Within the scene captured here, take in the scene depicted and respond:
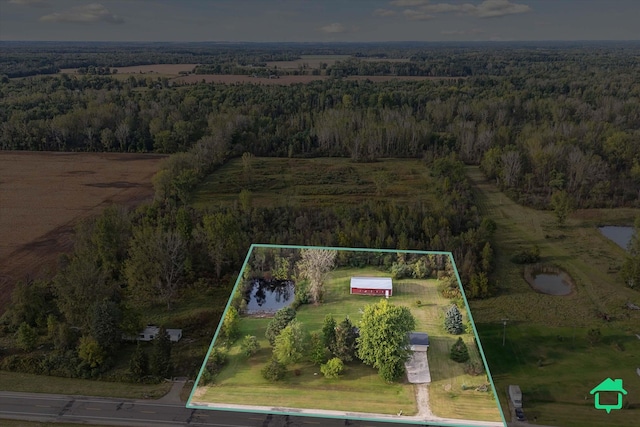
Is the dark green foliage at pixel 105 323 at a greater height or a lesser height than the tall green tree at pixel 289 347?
lesser

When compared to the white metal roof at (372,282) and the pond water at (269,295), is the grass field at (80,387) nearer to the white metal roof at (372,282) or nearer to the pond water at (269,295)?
the pond water at (269,295)

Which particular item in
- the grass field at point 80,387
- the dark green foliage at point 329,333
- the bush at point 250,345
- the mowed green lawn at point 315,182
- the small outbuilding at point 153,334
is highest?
the dark green foliage at point 329,333

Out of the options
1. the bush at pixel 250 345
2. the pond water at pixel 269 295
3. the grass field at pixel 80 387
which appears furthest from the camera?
the grass field at pixel 80 387

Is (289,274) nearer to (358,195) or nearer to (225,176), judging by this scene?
(358,195)

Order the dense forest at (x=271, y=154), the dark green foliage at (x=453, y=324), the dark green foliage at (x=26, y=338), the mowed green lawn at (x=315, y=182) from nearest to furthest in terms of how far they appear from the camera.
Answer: the dark green foliage at (x=453, y=324)
the dark green foliage at (x=26, y=338)
the dense forest at (x=271, y=154)
the mowed green lawn at (x=315, y=182)

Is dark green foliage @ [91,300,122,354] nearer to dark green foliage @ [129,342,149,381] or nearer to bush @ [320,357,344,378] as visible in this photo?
dark green foliage @ [129,342,149,381]

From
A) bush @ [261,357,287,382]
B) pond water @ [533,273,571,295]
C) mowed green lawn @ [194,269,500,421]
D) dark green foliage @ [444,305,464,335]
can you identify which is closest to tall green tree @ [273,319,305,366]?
bush @ [261,357,287,382]

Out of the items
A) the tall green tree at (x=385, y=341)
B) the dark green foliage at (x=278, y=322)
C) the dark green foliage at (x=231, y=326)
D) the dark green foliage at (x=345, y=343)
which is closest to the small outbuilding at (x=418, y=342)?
the tall green tree at (x=385, y=341)
